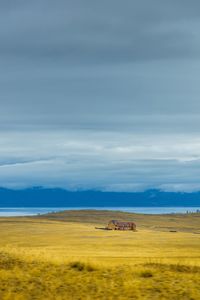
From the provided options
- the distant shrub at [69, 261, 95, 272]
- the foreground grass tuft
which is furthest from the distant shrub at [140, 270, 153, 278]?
the distant shrub at [69, 261, 95, 272]

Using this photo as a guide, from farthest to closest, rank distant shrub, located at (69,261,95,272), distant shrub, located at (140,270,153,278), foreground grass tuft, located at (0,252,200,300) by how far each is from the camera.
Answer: distant shrub, located at (69,261,95,272) → distant shrub, located at (140,270,153,278) → foreground grass tuft, located at (0,252,200,300)

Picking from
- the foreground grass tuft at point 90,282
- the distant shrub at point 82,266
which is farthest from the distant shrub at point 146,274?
the distant shrub at point 82,266

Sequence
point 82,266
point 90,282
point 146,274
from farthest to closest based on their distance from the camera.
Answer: point 82,266
point 146,274
point 90,282

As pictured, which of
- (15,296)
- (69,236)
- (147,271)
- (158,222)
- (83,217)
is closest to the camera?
(15,296)

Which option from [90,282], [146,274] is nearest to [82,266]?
[146,274]

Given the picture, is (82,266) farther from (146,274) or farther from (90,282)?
(90,282)

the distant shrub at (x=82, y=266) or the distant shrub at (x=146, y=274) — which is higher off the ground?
the distant shrub at (x=82, y=266)

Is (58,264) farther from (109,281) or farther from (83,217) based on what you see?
(83,217)

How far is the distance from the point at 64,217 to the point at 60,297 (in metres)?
145

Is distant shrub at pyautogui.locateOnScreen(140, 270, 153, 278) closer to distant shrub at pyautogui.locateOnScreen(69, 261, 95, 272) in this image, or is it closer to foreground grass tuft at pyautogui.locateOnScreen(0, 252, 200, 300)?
foreground grass tuft at pyautogui.locateOnScreen(0, 252, 200, 300)

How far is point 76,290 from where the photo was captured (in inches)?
924

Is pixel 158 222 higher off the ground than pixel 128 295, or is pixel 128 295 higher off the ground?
pixel 158 222

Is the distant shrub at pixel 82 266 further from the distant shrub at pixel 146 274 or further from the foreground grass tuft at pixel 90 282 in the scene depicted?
the distant shrub at pixel 146 274

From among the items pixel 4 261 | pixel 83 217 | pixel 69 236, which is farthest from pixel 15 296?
pixel 83 217
